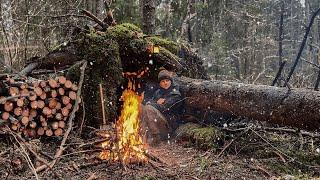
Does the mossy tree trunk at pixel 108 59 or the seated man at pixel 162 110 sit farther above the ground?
the mossy tree trunk at pixel 108 59

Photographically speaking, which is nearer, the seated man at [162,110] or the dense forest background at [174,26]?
the seated man at [162,110]

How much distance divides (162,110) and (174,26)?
28.7 feet

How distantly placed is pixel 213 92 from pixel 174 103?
0.82 m

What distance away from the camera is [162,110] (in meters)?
7.01

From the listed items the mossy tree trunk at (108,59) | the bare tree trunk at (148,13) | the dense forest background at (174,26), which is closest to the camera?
the mossy tree trunk at (108,59)

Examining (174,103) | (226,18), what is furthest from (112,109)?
(226,18)

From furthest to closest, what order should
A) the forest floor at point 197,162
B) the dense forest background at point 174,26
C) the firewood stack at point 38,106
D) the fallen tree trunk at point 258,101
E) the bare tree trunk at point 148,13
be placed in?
the dense forest background at point 174,26
the bare tree trunk at point 148,13
the firewood stack at point 38,106
the fallen tree trunk at point 258,101
the forest floor at point 197,162

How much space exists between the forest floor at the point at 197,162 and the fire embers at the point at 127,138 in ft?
0.42

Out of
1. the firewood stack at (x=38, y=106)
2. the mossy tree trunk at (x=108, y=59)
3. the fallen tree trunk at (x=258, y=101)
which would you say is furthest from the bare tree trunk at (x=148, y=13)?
the firewood stack at (x=38, y=106)

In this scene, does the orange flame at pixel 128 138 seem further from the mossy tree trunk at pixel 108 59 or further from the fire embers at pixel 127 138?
the mossy tree trunk at pixel 108 59

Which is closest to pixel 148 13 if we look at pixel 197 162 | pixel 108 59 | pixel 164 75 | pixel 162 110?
pixel 164 75

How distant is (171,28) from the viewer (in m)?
15.1

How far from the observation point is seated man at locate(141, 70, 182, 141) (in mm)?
6578

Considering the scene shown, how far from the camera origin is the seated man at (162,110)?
6.58 m
